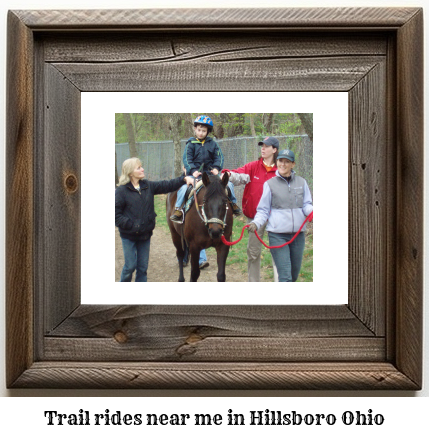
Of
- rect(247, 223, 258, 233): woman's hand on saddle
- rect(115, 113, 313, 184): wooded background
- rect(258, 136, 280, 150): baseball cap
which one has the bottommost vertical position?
rect(247, 223, 258, 233): woman's hand on saddle

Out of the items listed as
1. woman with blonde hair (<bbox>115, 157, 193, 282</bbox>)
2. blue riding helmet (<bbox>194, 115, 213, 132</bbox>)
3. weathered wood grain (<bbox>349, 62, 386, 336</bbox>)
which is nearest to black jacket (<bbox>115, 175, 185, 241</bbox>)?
woman with blonde hair (<bbox>115, 157, 193, 282</bbox>)

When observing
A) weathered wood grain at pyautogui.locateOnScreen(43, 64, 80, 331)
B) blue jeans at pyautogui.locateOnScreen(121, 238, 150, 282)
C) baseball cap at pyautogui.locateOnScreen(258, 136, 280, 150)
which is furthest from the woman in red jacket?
weathered wood grain at pyautogui.locateOnScreen(43, 64, 80, 331)

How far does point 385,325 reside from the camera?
1020 mm

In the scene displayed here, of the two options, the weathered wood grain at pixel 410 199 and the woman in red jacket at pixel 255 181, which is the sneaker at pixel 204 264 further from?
the weathered wood grain at pixel 410 199

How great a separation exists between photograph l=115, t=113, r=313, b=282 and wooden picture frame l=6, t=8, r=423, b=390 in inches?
2.9

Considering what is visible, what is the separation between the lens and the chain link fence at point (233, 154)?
1.01 metres

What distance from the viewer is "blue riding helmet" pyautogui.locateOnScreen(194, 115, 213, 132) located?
100 centimetres

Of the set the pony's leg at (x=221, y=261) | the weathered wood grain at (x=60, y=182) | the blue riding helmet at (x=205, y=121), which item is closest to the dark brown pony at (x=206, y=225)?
the pony's leg at (x=221, y=261)

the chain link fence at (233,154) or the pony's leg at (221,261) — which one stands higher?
the chain link fence at (233,154)

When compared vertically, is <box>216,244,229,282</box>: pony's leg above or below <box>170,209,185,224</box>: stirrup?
below

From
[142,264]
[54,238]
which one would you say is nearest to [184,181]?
[142,264]

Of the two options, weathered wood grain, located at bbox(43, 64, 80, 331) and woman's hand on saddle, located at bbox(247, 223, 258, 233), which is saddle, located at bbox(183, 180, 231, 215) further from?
weathered wood grain, located at bbox(43, 64, 80, 331)

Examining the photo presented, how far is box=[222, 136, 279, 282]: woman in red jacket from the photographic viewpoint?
1017 millimetres

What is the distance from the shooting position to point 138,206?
1.02 meters
